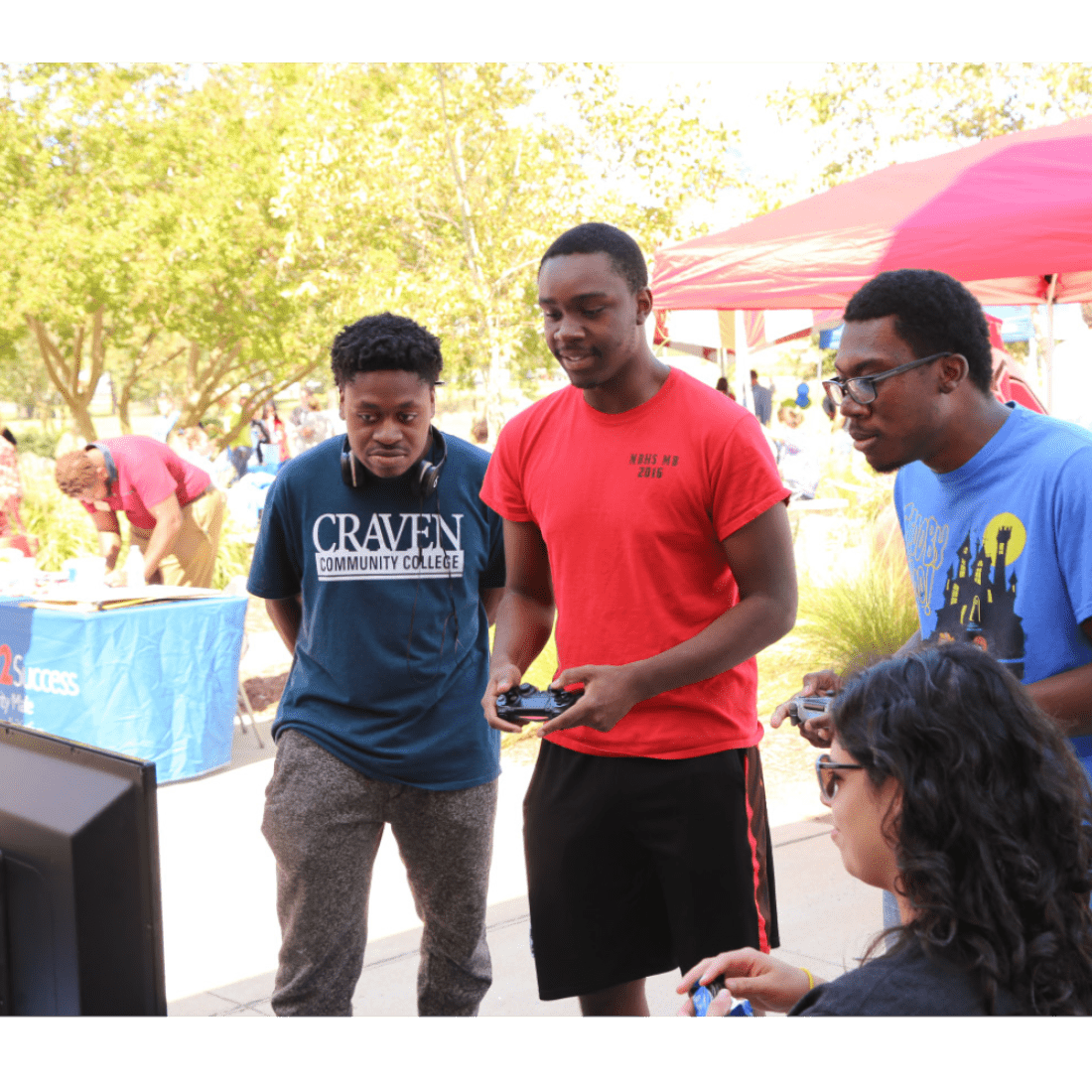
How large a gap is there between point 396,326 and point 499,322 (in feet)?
49.8

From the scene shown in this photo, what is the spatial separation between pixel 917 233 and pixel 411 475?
10.4ft

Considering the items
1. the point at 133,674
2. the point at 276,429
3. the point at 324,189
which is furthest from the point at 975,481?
the point at 276,429

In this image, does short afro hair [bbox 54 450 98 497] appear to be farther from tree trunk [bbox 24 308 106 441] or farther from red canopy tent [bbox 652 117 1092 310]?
tree trunk [bbox 24 308 106 441]

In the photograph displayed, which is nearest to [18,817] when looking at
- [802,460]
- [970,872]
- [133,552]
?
[970,872]

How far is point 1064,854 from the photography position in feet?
5.26

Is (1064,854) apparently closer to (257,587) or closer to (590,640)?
(590,640)

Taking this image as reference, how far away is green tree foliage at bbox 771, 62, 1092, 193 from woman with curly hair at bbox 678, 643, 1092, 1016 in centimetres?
1962

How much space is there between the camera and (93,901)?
149 centimetres

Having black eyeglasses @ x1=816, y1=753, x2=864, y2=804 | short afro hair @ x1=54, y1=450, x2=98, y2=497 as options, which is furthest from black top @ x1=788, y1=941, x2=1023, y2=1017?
short afro hair @ x1=54, y1=450, x2=98, y2=497

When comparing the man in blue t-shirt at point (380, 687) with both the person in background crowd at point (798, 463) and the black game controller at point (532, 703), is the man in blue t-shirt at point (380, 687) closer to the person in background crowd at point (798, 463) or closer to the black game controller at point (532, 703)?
the black game controller at point (532, 703)

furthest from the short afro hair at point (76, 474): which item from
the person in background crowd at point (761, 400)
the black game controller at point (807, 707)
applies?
the person in background crowd at point (761, 400)

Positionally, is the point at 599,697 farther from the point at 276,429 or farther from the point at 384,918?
the point at 276,429

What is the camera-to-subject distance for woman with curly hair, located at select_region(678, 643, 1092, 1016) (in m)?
1.54

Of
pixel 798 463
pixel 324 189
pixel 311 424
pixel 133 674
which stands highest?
pixel 324 189
